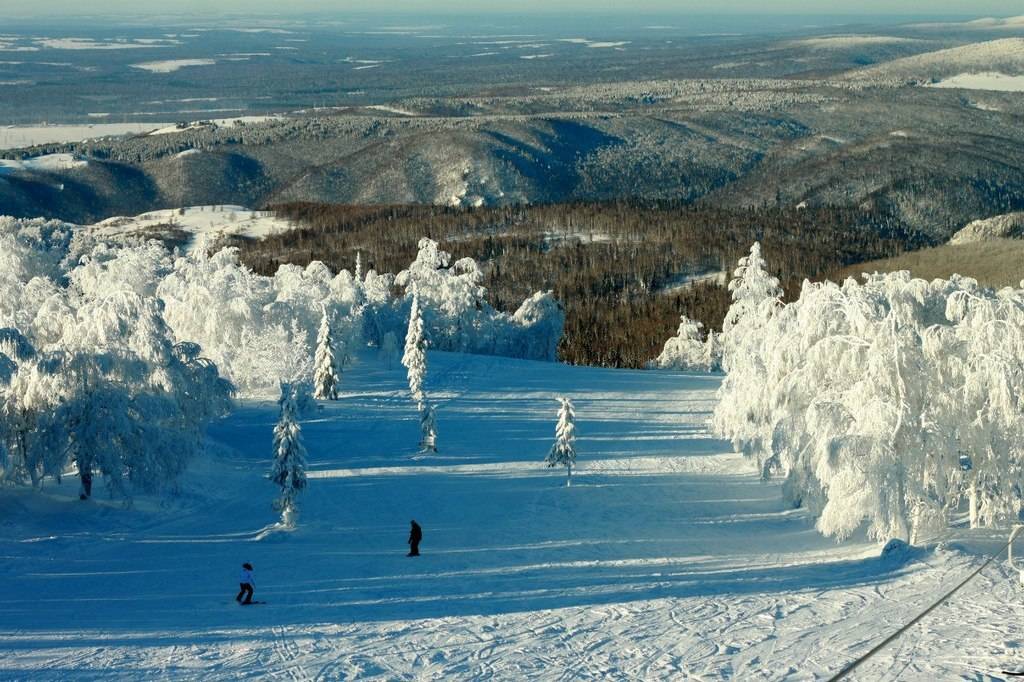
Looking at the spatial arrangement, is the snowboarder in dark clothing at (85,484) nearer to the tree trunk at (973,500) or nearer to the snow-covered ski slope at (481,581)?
the snow-covered ski slope at (481,581)

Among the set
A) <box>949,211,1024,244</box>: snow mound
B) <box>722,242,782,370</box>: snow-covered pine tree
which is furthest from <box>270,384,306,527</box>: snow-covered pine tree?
<box>949,211,1024,244</box>: snow mound

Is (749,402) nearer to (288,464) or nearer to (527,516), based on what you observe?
(527,516)

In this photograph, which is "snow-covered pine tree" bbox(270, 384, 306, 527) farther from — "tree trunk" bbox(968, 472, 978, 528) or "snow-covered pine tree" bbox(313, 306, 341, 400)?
"snow-covered pine tree" bbox(313, 306, 341, 400)

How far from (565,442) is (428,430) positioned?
6.41 m

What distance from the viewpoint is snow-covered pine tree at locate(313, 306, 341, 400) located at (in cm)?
5178

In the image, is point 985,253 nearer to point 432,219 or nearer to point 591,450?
point 432,219

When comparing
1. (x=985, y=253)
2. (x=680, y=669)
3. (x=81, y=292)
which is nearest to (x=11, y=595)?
(x=680, y=669)

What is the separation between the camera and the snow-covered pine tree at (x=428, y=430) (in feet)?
143

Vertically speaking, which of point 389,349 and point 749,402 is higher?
→ point 749,402

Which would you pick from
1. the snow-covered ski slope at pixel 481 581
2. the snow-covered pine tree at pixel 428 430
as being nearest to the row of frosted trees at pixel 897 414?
the snow-covered ski slope at pixel 481 581

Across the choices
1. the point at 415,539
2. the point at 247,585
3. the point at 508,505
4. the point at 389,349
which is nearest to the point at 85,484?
the point at 247,585

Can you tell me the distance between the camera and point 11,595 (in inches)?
1039

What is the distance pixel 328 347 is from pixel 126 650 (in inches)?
1150

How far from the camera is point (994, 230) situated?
171 metres
